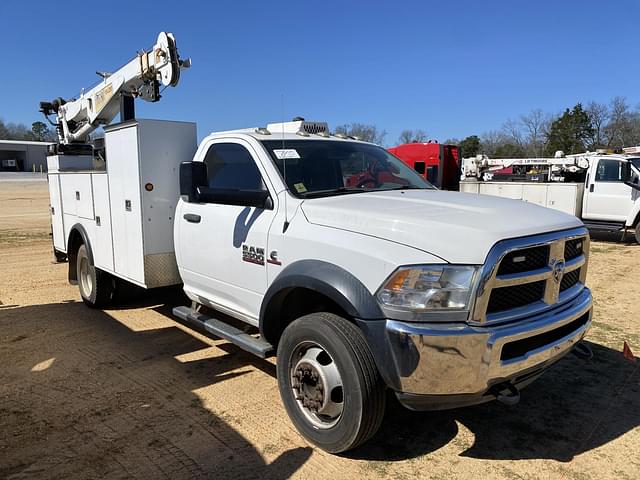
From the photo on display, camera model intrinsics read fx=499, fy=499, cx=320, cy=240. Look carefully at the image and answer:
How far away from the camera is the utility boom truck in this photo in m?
2.65

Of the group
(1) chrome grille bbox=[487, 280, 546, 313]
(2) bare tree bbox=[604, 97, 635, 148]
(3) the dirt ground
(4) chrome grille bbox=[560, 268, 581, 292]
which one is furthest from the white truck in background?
(2) bare tree bbox=[604, 97, 635, 148]

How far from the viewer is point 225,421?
11.7 feet

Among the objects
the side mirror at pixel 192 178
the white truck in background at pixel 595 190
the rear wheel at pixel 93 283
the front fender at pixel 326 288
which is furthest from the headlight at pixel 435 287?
the white truck in background at pixel 595 190

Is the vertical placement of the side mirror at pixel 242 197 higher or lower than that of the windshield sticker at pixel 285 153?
lower

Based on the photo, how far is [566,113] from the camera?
190ft

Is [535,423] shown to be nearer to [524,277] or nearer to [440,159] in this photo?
[524,277]

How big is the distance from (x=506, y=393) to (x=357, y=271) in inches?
41.9

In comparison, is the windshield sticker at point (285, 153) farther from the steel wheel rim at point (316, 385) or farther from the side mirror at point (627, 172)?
the side mirror at point (627, 172)

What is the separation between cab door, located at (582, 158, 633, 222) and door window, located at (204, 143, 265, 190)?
40.3 ft

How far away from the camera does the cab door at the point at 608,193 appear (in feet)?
43.0

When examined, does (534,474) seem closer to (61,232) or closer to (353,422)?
(353,422)

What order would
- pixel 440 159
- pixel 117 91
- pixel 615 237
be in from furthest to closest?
pixel 440 159 < pixel 615 237 < pixel 117 91

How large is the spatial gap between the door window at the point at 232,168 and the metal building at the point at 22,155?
268 ft

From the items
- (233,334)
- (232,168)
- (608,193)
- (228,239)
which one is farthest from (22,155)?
(233,334)
